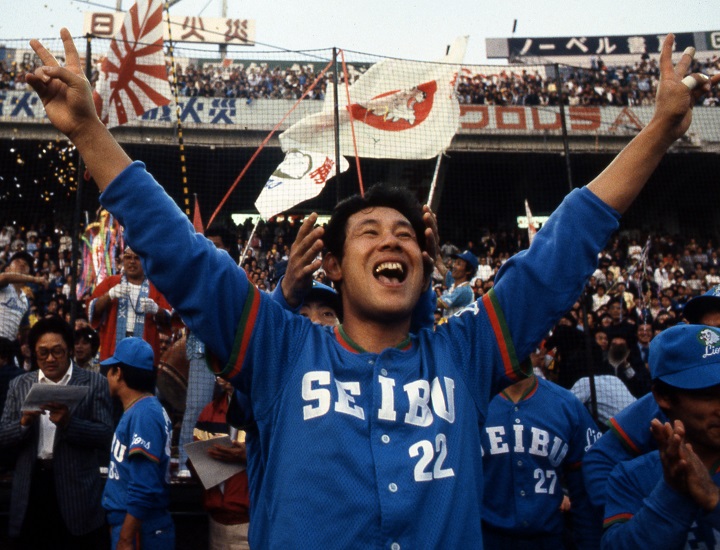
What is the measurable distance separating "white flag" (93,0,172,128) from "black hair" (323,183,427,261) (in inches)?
241

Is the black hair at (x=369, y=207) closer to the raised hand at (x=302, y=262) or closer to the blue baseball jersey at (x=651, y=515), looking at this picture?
the raised hand at (x=302, y=262)

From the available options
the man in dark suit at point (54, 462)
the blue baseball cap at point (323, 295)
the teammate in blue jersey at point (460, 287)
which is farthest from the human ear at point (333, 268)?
the teammate in blue jersey at point (460, 287)

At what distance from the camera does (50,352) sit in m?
4.12

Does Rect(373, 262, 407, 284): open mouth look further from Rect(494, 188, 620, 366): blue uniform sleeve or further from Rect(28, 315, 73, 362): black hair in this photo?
Rect(28, 315, 73, 362): black hair

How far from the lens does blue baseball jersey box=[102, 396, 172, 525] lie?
3406 millimetres

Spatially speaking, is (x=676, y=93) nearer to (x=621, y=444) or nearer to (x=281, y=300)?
(x=281, y=300)

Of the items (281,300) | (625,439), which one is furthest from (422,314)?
(625,439)

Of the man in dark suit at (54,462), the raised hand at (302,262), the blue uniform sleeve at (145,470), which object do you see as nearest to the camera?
the raised hand at (302,262)

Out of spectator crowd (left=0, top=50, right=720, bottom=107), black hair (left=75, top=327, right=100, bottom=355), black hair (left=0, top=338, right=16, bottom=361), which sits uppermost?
spectator crowd (left=0, top=50, right=720, bottom=107)

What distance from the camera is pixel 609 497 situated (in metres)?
2.14

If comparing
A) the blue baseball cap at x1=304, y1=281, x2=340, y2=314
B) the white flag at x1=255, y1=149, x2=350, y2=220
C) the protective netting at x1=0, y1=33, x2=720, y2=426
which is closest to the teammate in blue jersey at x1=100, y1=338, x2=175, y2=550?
the blue baseball cap at x1=304, y1=281, x2=340, y2=314

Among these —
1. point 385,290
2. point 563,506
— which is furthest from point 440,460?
point 563,506

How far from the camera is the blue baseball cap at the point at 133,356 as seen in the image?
3.79m

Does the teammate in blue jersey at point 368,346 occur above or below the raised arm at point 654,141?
below
